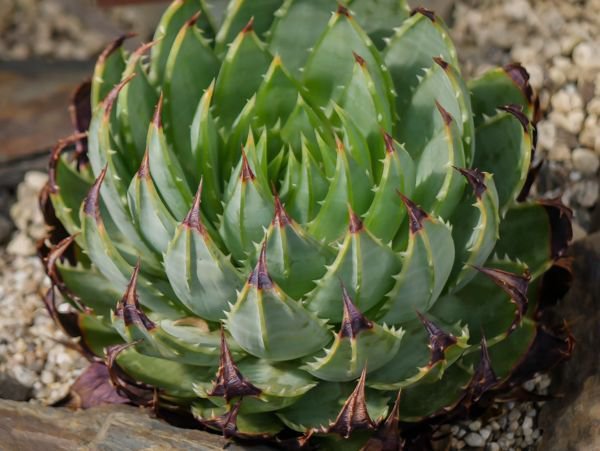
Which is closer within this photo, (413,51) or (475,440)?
(413,51)

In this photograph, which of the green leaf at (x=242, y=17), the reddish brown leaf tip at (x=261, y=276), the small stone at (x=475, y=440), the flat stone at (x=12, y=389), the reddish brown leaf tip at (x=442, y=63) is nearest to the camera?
the reddish brown leaf tip at (x=261, y=276)

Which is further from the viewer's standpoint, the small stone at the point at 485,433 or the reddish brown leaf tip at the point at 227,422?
the small stone at the point at 485,433

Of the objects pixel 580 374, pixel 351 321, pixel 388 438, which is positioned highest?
pixel 351 321

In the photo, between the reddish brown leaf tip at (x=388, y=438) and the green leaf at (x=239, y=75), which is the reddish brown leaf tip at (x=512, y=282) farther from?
the green leaf at (x=239, y=75)

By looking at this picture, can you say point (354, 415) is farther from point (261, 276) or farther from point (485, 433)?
point (485, 433)

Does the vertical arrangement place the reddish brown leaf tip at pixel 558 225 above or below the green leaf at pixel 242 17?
below

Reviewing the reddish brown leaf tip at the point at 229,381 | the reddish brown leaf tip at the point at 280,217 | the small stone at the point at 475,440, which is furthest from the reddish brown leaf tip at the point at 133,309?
the small stone at the point at 475,440

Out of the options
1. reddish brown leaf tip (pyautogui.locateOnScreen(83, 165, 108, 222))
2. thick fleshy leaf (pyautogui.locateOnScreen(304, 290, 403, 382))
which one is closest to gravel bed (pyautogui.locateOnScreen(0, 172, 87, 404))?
reddish brown leaf tip (pyautogui.locateOnScreen(83, 165, 108, 222))

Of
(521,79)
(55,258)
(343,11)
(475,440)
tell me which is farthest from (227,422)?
(521,79)
